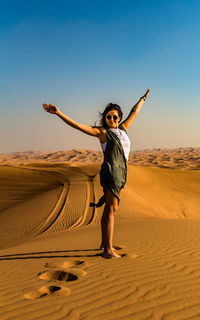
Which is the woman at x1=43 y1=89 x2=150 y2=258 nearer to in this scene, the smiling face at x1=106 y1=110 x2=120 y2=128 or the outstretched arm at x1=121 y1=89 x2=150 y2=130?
the smiling face at x1=106 y1=110 x2=120 y2=128

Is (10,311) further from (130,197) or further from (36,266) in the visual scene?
(130,197)

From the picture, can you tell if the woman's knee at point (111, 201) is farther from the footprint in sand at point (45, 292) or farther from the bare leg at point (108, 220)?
the footprint in sand at point (45, 292)

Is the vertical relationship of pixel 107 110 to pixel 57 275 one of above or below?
above

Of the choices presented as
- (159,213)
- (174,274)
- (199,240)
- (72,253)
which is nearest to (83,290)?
(174,274)

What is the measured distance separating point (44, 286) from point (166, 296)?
53.3 inches

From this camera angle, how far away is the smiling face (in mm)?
4414

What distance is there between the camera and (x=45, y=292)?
305 centimetres

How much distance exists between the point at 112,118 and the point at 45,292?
2.63 m

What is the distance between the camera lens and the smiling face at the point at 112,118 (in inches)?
174

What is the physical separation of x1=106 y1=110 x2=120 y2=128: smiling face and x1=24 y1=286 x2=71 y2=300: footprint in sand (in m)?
2.45

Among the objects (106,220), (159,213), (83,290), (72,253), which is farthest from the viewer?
(159,213)

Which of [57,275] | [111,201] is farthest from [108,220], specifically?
[57,275]

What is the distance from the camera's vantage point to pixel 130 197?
48.9 ft

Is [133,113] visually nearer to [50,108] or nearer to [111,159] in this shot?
[111,159]
